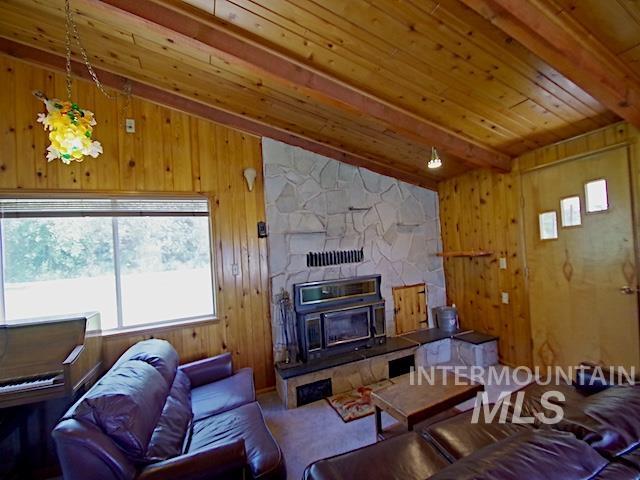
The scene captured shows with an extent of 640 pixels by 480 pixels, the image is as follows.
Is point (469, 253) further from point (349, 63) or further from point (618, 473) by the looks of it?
point (618, 473)

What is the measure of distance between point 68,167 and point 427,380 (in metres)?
3.60

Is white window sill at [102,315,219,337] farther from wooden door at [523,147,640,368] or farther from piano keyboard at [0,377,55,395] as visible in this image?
wooden door at [523,147,640,368]

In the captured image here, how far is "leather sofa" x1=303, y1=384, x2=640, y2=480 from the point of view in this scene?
35.9 inches

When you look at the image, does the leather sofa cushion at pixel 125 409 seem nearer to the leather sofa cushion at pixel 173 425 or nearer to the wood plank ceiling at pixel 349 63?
the leather sofa cushion at pixel 173 425

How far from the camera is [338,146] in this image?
365 cm

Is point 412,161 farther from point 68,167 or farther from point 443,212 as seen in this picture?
point 68,167

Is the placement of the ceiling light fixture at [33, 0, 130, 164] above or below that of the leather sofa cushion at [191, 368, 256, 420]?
above

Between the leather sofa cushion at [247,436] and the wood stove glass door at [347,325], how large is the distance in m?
1.37

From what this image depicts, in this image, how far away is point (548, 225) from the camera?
3252mm

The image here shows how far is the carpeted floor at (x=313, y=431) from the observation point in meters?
2.31

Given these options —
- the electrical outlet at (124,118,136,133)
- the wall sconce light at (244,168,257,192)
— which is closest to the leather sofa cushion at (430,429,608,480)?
the wall sconce light at (244,168,257,192)

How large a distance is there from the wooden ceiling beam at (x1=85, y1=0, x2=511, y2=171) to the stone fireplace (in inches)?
48.8

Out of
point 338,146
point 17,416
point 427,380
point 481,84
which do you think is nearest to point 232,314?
point 17,416

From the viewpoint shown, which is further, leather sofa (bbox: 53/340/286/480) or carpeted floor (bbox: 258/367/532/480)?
carpeted floor (bbox: 258/367/532/480)
